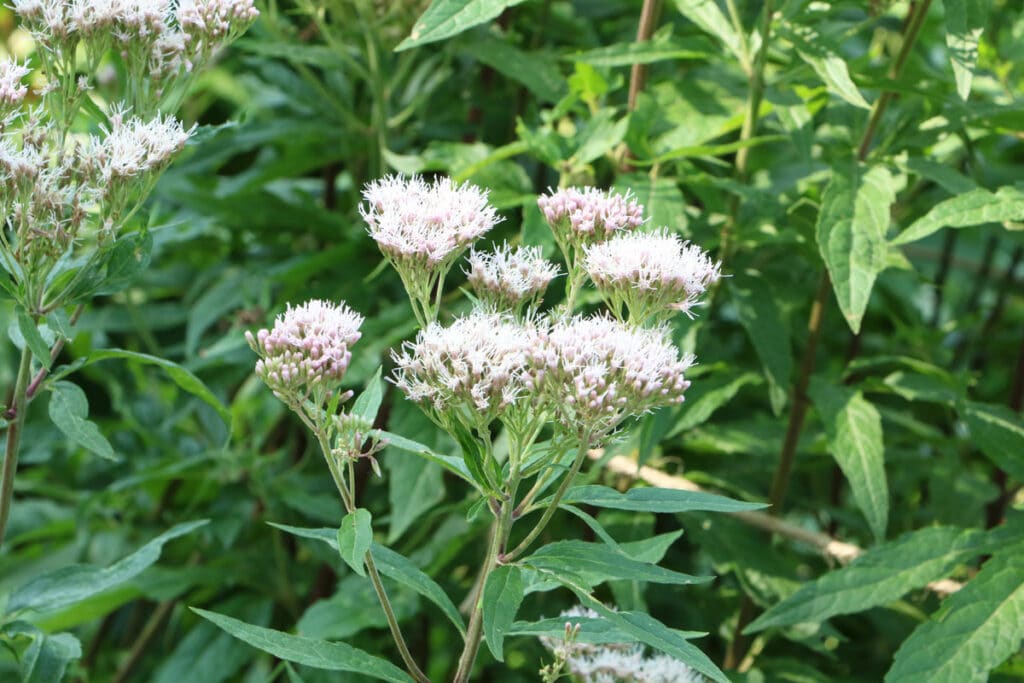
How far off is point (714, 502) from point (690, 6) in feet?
3.38

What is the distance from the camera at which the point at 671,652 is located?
4.15 ft

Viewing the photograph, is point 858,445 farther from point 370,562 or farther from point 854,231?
point 370,562

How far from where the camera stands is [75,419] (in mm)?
1586

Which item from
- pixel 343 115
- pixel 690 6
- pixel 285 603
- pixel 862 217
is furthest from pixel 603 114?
pixel 285 603

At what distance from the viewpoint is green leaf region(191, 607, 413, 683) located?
134 centimetres

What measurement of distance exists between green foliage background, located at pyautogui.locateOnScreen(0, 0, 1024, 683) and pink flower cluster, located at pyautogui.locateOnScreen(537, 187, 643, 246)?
0.32m

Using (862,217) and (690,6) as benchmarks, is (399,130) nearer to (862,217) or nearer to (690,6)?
(690,6)

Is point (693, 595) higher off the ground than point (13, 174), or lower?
lower

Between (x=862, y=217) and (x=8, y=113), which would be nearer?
(x=8, y=113)

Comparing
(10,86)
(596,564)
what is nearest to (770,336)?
(596,564)

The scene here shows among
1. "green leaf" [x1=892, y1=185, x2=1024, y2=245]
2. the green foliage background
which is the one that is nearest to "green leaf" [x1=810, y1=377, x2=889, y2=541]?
the green foliage background

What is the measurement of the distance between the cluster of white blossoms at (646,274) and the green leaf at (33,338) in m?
0.62

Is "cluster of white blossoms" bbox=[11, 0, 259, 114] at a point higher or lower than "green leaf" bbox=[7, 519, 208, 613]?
higher

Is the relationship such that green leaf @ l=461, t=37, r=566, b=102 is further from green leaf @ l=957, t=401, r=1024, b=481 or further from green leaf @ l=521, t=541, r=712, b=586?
green leaf @ l=521, t=541, r=712, b=586
